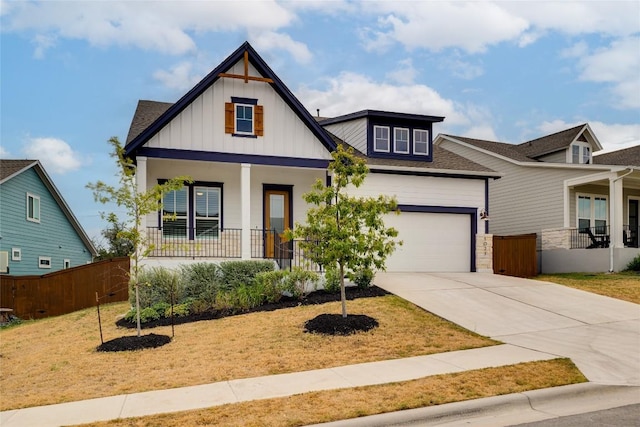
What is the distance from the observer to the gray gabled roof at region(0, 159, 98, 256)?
74.8 feet

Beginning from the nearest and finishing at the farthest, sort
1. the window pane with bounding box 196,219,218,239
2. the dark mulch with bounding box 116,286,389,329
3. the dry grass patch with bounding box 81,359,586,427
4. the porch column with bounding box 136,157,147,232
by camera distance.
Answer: the dry grass patch with bounding box 81,359,586,427 < the dark mulch with bounding box 116,286,389,329 < the porch column with bounding box 136,157,147,232 < the window pane with bounding box 196,219,218,239

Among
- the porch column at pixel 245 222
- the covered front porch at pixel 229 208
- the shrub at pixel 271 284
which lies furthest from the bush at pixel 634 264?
the porch column at pixel 245 222

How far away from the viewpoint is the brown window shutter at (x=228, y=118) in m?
17.5

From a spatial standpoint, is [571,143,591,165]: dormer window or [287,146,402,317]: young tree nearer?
[287,146,402,317]: young tree

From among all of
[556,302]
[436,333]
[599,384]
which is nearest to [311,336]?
[436,333]

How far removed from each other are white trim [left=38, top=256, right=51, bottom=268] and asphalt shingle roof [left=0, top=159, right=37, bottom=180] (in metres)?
4.40

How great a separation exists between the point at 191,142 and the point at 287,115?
320 centimetres

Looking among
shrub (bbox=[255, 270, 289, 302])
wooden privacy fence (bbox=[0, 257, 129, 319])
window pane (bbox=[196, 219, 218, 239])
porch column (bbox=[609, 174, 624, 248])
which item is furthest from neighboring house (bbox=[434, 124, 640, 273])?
wooden privacy fence (bbox=[0, 257, 129, 319])

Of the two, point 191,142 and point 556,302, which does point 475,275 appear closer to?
point 556,302

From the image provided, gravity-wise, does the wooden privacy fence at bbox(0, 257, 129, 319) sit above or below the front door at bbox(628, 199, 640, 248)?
below

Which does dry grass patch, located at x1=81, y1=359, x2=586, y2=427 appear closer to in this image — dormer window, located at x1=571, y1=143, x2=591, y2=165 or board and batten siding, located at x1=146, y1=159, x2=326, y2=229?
board and batten siding, located at x1=146, y1=159, x2=326, y2=229

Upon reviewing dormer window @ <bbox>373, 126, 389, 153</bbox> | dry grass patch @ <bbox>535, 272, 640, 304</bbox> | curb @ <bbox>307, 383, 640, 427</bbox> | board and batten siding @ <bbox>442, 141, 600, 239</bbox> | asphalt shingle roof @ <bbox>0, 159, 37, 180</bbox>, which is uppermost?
dormer window @ <bbox>373, 126, 389, 153</bbox>

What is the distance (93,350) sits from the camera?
11562 millimetres

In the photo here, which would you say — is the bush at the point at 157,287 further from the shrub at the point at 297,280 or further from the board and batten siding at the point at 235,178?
the board and batten siding at the point at 235,178
